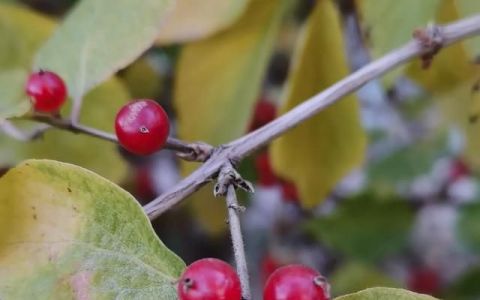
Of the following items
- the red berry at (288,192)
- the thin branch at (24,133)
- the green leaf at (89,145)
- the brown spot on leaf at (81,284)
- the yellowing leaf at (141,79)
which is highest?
the yellowing leaf at (141,79)

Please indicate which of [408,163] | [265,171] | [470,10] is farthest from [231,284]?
[408,163]

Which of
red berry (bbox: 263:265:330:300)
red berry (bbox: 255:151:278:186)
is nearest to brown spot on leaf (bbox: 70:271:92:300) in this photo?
red berry (bbox: 263:265:330:300)

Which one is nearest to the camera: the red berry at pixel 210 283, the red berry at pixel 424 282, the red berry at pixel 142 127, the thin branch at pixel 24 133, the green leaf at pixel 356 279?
the red berry at pixel 210 283

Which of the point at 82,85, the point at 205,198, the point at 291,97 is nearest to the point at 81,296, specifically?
the point at 82,85

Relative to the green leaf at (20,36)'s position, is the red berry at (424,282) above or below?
above

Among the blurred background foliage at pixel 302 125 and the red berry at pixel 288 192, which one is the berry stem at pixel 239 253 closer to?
the blurred background foliage at pixel 302 125

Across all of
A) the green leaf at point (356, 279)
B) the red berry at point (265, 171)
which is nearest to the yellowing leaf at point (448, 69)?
the red berry at point (265, 171)
